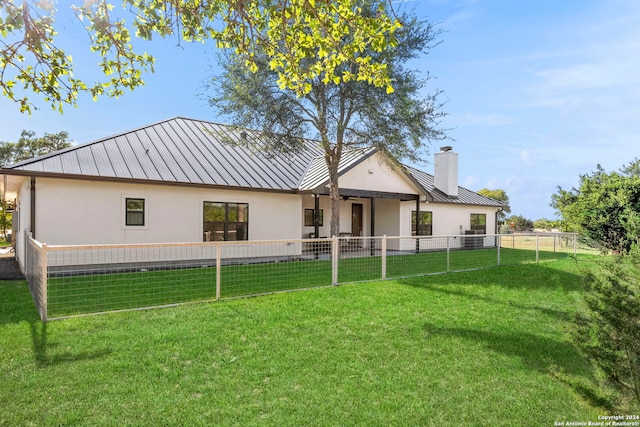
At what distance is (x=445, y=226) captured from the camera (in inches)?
823

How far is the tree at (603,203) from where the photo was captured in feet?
42.5

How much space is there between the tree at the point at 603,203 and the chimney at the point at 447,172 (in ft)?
20.4

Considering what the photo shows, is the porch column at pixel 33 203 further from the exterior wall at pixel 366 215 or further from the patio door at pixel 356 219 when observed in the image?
the patio door at pixel 356 219

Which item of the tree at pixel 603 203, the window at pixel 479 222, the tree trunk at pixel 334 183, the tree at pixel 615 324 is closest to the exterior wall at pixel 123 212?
the tree trunk at pixel 334 183

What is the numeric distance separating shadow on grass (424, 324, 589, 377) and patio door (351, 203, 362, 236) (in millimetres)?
14150

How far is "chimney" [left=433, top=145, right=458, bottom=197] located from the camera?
838 inches

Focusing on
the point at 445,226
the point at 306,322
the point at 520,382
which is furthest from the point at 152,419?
the point at 445,226

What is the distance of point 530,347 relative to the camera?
462 centimetres

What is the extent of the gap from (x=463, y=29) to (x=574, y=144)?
13810mm

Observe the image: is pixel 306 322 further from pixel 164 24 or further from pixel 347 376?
pixel 164 24

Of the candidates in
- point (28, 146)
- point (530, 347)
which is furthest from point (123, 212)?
point (28, 146)

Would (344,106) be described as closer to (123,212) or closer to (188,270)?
(188,270)

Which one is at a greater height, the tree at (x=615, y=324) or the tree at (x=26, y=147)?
the tree at (x=26, y=147)

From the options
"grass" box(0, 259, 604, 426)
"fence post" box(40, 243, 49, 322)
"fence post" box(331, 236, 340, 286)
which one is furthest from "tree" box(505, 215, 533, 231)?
"fence post" box(40, 243, 49, 322)
